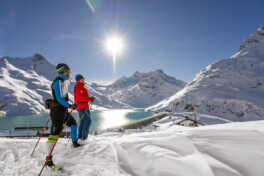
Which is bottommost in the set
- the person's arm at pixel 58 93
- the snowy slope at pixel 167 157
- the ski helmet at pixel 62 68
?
the snowy slope at pixel 167 157

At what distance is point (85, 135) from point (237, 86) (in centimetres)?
14090

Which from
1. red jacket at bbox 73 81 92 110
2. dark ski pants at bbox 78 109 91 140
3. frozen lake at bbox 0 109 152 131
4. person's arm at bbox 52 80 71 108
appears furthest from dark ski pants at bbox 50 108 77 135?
frozen lake at bbox 0 109 152 131

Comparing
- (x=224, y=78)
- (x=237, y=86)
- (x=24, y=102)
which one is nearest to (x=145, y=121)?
(x=237, y=86)

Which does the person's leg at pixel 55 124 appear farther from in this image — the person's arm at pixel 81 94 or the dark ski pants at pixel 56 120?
the person's arm at pixel 81 94

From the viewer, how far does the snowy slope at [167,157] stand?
196cm

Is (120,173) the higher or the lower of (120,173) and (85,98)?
the lower

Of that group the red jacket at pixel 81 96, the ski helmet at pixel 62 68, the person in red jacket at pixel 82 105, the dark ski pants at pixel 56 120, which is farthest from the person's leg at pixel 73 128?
the ski helmet at pixel 62 68

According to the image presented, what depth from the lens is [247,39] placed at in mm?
186875

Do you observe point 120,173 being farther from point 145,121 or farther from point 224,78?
point 224,78

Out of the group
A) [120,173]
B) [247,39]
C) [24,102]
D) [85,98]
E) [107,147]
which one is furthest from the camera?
[247,39]

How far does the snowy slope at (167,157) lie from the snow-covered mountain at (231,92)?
101 meters

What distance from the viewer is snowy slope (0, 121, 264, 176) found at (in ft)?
6.44

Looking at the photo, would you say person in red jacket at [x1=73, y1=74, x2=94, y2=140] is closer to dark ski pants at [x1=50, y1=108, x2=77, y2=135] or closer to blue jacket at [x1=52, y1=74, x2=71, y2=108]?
blue jacket at [x1=52, y1=74, x2=71, y2=108]

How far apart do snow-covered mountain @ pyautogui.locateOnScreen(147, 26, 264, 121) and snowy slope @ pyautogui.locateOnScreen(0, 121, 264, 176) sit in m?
101
